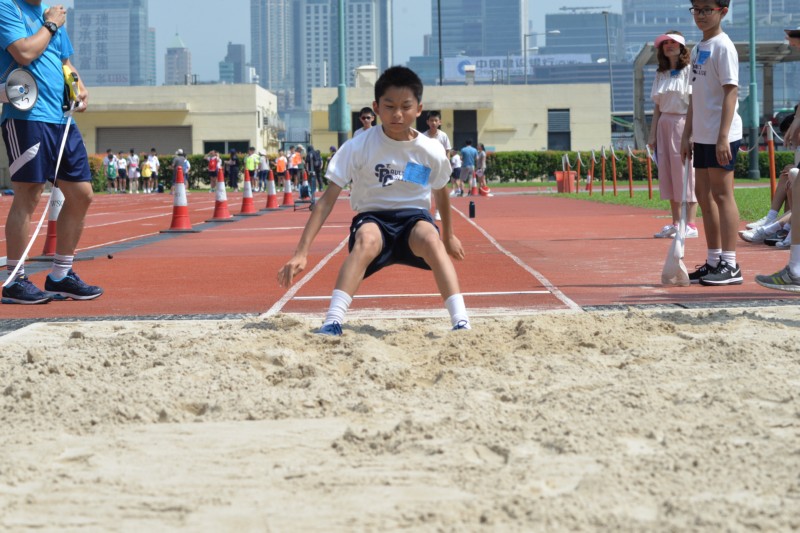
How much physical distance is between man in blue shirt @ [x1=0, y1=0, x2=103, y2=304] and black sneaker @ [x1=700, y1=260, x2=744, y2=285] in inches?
166

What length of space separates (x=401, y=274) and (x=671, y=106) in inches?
155

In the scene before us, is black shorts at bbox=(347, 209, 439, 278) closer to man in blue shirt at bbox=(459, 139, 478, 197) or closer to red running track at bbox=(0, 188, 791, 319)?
red running track at bbox=(0, 188, 791, 319)

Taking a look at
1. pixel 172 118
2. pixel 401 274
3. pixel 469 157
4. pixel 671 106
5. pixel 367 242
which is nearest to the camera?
pixel 367 242

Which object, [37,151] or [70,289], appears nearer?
[37,151]

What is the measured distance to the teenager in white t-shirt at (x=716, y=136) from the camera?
7902 millimetres

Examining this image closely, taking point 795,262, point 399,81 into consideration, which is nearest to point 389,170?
point 399,81

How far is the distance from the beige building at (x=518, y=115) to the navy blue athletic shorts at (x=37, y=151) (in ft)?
191

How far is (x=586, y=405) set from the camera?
402 centimetres

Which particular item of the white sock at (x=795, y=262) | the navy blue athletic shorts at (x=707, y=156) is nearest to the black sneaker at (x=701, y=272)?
the navy blue athletic shorts at (x=707, y=156)

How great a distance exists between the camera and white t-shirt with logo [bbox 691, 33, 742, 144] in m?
7.99

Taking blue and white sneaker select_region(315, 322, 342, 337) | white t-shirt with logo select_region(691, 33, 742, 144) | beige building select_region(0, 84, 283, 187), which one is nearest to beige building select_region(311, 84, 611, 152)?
beige building select_region(0, 84, 283, 187)

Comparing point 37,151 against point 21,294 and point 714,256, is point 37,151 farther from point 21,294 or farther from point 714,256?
point 714,256

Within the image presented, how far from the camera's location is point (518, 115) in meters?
67.9

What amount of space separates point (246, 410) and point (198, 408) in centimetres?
19
